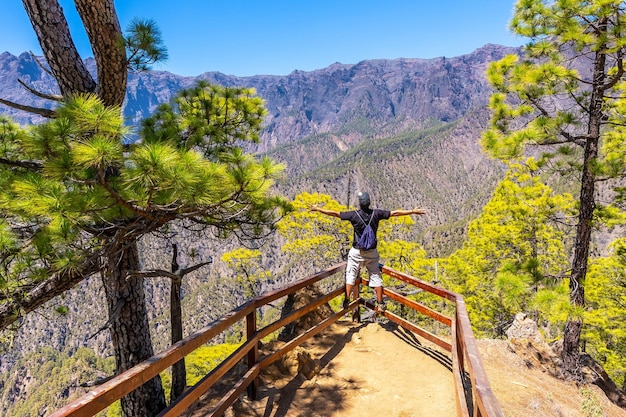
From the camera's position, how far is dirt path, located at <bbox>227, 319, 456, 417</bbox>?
12.8 ft

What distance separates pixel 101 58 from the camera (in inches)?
145

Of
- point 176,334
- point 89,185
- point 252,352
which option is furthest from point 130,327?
point 89,185

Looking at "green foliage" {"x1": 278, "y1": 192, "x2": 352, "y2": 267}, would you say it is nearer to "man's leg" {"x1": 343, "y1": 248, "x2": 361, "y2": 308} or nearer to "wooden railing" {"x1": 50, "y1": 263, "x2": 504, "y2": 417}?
"man's leg" {"x1": 343, "y1": 248, "x2": 361, "y2": 308}

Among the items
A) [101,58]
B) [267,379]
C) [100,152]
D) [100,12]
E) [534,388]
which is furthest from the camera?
[534,388]

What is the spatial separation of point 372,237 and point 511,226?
10710mm

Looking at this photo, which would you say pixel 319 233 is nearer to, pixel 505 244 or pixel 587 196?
pixel 505 244

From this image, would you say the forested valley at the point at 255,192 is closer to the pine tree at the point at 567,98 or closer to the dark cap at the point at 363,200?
the pine tree at the point at 567,98

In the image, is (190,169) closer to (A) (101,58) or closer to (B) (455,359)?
(A) (101,58)

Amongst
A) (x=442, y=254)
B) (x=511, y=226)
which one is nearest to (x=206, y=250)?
(x=442, y=254)

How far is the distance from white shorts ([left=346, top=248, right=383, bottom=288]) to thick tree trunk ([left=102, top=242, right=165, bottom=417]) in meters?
3.15

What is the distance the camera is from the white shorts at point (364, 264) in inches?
212

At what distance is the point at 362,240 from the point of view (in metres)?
5.28

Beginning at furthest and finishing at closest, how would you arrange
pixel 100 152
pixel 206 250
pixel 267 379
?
pixel 206 250 < pixel 267 379 < pixel 100 152

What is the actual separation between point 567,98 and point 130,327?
26.8 ft
